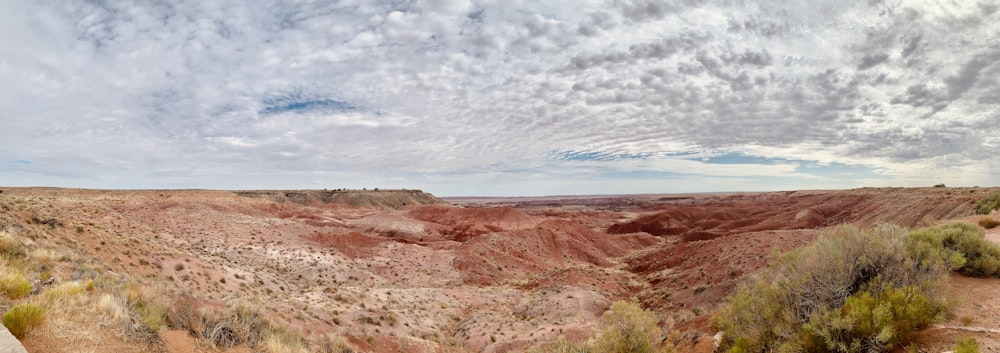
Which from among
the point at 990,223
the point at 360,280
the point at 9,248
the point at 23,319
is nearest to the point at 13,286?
the point at 23,319

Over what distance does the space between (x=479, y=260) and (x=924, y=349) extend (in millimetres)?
34331

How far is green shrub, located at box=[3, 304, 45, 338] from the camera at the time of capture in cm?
533

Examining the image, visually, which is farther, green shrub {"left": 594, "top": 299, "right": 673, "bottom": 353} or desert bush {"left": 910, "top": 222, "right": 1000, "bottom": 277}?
green shrub {"left": 594, "top": 299, "right": 673, "bottom": 353}

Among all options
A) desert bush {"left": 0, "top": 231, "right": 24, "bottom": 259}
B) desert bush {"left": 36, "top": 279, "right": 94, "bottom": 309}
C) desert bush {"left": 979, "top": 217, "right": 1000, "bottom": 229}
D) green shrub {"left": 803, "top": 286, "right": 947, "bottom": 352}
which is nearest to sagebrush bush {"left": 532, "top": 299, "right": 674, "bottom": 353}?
green shrub {"left": 803, "top": 286, "right": 947, "bottom": 352}

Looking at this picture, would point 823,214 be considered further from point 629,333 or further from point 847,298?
point 847,298

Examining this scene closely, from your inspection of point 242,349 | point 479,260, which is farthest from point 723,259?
point 242,349

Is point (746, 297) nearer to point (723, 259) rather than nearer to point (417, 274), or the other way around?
point (723, 259)

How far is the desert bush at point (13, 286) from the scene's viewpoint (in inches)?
265

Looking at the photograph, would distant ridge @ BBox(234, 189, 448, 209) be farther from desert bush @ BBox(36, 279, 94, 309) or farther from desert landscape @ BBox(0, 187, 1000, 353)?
desert bush @ BBox(36, 279, 94, 309)

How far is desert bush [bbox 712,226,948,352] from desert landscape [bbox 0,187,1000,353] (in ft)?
1.45

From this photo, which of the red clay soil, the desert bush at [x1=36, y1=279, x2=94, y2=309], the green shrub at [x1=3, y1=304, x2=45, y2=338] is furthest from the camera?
the red clay soil

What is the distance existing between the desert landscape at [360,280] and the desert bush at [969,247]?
1.53 feet

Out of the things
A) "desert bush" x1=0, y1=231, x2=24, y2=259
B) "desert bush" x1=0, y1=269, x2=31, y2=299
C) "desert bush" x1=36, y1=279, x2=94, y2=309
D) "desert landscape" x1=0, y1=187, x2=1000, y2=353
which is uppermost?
"desert bush" x1=0, y1=231, x2=24, y2=259

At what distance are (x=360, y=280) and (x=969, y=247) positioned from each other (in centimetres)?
2987
